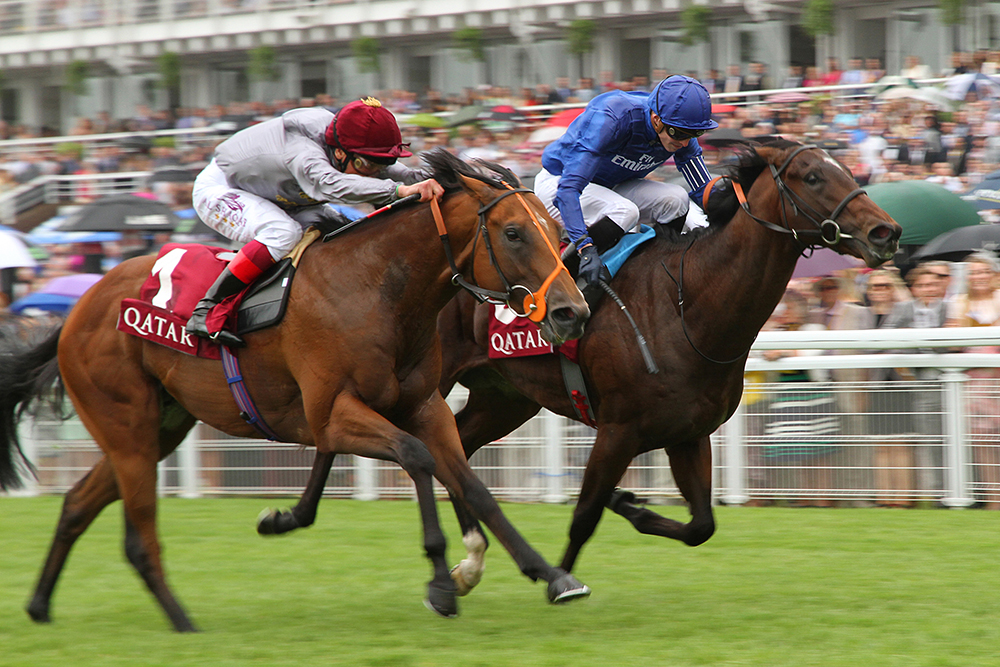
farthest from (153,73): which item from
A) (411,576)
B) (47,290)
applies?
(411,576)

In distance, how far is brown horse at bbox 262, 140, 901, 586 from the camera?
4254 millimetres

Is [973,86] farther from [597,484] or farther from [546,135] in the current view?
[597,484]

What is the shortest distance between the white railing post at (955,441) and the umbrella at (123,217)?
6852 mm

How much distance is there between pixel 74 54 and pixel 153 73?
1.57 metres

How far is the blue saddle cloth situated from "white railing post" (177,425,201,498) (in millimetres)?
3865

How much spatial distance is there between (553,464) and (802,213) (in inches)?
128

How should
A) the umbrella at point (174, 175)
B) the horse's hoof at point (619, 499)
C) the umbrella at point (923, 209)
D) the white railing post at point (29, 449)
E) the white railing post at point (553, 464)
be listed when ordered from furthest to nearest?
the umbrella at point (174, 175) → the umbrella at point (923, 209) → the white railing post at point (29, 449) → the white railing post at point (553, 464) → the horse's hoof at point (619, 499)

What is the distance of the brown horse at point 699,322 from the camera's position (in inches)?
167

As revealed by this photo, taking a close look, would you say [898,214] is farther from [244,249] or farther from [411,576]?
[244,249]

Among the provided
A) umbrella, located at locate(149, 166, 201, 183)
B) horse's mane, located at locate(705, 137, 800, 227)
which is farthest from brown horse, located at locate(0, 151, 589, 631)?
umbrella, located at locate(149, 166, 201, 183)

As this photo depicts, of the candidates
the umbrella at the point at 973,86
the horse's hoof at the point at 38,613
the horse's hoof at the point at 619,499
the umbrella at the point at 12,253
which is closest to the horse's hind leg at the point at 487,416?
the horse's hoof at the point at 619,499

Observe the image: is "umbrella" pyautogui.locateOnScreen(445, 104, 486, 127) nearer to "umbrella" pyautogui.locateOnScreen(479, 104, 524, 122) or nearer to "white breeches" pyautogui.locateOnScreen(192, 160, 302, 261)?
"umbrella" pyautogui.locateOnScreen(479, 104, 524, 122)

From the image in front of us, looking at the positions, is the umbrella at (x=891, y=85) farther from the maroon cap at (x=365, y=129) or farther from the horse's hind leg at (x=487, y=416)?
the maroon cap at (x=365, y=129)

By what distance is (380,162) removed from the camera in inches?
165
